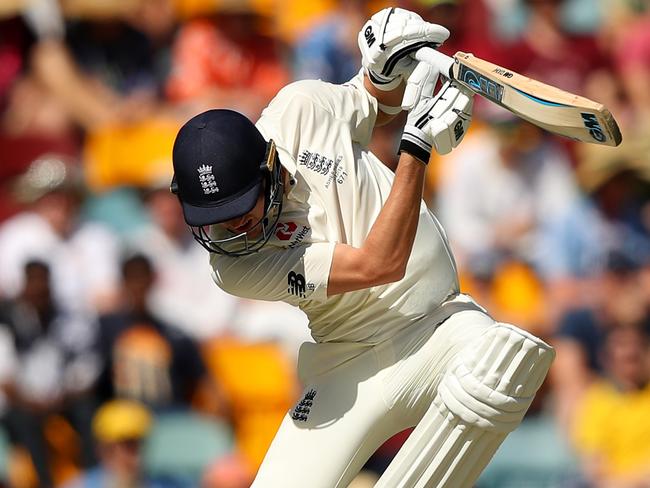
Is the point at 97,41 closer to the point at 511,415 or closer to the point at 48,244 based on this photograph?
the point at 48,244

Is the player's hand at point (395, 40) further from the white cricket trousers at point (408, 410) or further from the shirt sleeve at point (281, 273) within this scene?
the white cricket trousers at point (408, 410)

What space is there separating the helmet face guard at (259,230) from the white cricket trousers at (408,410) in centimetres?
47

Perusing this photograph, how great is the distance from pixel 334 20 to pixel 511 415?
4.69 m

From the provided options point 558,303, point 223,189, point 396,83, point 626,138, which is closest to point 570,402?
point 558,303

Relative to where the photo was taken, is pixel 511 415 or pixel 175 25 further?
pixel 175 25

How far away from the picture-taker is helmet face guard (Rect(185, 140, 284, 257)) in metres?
3.96

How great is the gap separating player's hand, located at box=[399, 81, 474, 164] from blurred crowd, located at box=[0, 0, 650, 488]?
2790 millimetres

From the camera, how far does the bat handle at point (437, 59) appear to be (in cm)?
385

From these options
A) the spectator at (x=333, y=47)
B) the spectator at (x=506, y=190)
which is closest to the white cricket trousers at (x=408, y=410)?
the spectator at (x=506, y=190)

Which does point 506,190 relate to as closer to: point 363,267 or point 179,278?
point 179,278

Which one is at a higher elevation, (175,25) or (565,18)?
(565,18)

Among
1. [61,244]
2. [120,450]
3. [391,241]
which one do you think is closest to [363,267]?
[391,241]

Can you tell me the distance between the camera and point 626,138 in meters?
7.90

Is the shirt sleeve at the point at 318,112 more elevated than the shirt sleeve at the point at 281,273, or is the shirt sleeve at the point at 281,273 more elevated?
the shirt sleeve at the point at 318,112
